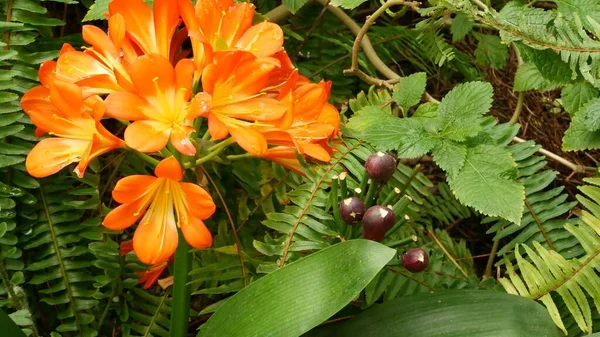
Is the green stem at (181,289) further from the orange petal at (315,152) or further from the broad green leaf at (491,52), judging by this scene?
the broad green leaf at (491,52)

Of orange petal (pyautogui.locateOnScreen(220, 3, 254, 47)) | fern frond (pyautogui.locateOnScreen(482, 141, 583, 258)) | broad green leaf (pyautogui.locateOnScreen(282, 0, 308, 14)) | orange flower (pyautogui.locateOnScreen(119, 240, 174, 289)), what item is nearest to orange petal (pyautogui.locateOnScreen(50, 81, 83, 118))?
orange petal (pyautogui.locateOnScreen(220, 3, 254, 47))

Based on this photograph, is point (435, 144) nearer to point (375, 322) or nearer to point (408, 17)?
point (375, 322)

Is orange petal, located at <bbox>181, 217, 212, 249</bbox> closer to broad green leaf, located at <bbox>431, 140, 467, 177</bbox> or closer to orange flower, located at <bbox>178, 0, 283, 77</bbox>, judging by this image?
orange flower, located at <bbox>178, 0, 283, 77</bbox>

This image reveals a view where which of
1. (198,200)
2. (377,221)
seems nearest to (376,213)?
Answer: (377,221)

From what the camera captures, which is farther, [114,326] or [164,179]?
[114,326]

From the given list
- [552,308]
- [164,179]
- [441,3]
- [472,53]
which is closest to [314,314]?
[164,179]

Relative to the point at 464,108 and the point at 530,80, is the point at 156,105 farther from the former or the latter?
the point at 530,80
